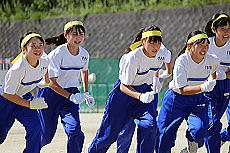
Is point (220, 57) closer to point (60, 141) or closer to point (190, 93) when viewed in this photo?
point (190, 93)

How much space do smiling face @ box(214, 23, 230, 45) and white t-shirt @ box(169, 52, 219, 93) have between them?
57cm

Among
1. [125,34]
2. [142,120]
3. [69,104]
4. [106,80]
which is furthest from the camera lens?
[125,34]

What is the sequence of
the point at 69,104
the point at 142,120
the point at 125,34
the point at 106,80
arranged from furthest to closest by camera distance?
the point at 125,34 → the point at 106,80 → the point at 69,104 → the point at 142,120

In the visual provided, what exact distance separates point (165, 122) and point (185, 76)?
2.03 ft

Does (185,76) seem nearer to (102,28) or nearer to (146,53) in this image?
(146,53)

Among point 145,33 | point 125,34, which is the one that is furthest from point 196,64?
point 125,34

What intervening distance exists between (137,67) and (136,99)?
38 centimetres

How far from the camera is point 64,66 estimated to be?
7414 millimetres

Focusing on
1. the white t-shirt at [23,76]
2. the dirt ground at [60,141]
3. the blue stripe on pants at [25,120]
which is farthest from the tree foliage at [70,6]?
the blue stripe on pants at [25,120]

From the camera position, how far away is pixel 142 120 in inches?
267

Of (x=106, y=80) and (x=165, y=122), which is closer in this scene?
(x=165, y=122)

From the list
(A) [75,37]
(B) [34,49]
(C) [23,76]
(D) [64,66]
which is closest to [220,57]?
(A) [75,37]

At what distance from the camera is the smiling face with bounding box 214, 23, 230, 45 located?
297 inches

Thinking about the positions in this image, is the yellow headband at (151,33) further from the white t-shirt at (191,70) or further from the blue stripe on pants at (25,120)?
the blue stripe on pants at (25,120)
